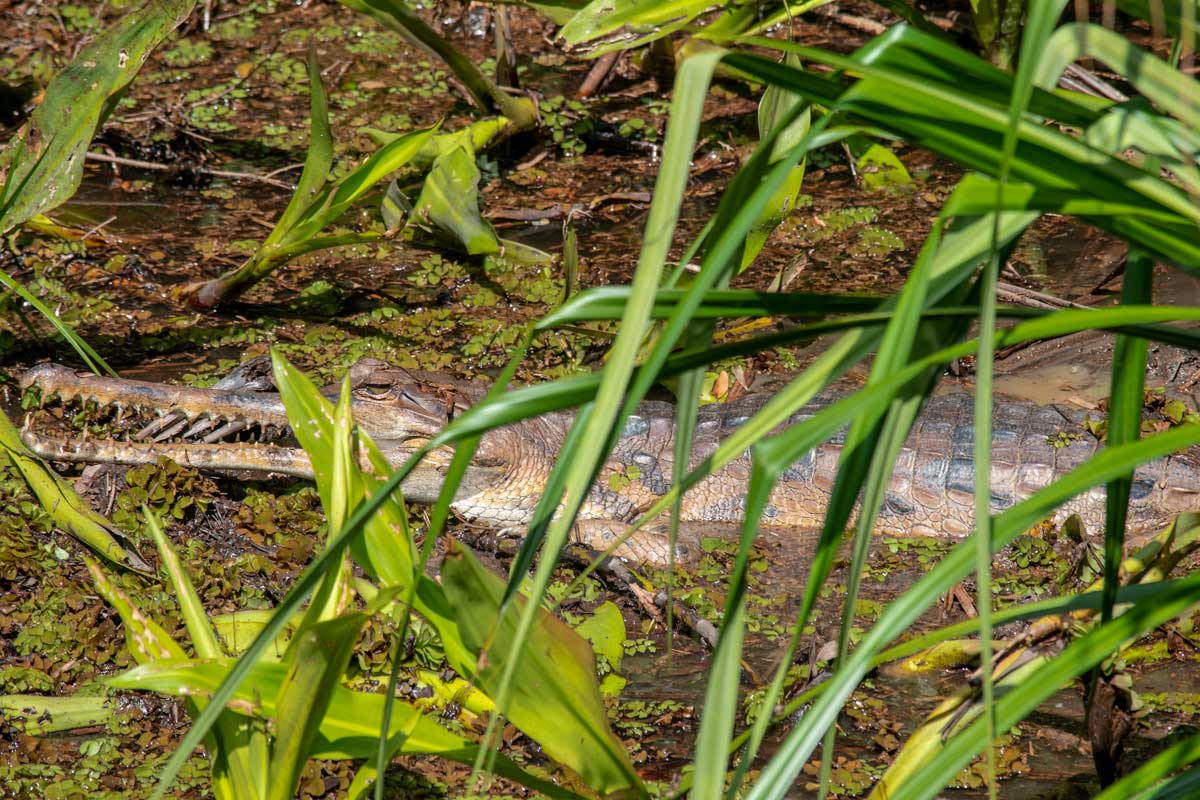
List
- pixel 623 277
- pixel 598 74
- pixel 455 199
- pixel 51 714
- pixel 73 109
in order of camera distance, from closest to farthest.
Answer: pixel 51 714, pixel 73 109, pixel 455 199, pixel 623 277, pixel 598 74

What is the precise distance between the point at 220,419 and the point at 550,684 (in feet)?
8.16

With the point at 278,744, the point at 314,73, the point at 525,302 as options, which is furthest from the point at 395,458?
the point at 278,744

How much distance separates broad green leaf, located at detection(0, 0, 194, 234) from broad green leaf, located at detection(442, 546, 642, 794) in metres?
2.67

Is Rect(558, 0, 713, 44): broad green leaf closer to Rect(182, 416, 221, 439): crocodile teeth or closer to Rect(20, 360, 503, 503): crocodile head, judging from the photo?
Rect(20, 360, 503, 503): crocodile head

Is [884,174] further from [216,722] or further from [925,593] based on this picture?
[925,593]

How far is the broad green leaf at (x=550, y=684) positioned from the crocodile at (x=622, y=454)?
215 centimetres

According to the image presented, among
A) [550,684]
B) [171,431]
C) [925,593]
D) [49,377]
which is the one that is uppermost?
[925,593]

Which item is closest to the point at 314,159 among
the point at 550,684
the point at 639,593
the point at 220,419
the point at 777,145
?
the point at 220,419

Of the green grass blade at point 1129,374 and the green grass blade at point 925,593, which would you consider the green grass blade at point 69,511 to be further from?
the green grass blade at point 1129,374

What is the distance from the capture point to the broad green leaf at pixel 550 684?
1.70 metres

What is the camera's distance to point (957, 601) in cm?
341

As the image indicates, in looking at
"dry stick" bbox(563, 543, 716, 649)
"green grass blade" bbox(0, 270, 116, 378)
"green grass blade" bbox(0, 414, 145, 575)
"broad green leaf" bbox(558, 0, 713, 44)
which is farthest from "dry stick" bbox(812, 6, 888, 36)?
"green grass blade" bbox(0, 414, 145, 575)

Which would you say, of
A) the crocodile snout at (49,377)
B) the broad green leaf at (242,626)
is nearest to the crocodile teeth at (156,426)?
the crocodile snout at (49,377)

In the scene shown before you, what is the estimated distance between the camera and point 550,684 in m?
1.80
